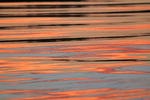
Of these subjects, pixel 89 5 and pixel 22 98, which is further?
pixel 89 5

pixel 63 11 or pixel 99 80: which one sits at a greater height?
pixel 63 11

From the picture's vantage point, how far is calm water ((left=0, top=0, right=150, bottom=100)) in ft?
1.41

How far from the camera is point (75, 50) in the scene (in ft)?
1.55

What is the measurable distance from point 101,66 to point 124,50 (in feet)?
0.20

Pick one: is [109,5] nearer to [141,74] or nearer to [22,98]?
[141,74]

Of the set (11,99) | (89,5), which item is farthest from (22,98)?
(89,5)

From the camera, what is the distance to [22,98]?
16.4 inches

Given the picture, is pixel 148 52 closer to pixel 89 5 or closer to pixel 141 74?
pixel 141 74

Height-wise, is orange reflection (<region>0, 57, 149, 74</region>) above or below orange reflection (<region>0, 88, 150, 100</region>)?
above

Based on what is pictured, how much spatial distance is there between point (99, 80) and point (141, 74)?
3.2 inches

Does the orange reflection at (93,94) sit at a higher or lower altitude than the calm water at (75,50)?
lower

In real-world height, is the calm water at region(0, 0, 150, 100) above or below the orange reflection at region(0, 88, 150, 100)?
above

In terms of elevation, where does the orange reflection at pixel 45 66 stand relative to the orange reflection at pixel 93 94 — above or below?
above

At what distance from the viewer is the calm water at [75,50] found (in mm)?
429
